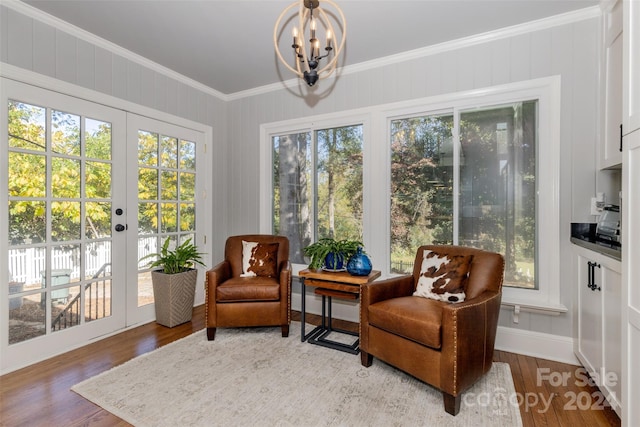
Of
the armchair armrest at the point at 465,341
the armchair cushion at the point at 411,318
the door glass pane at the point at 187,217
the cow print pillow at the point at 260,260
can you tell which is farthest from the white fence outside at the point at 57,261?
the armchair armrest at the point at 465,341

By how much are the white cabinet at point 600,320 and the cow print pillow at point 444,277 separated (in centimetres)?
69

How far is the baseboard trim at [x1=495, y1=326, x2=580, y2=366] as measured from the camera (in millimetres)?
2301

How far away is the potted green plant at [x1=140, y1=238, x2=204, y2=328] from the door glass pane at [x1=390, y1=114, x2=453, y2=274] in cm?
203

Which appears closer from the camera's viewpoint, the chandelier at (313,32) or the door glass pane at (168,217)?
the chandelier at (313,32)

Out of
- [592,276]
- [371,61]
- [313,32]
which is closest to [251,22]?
[313,32]

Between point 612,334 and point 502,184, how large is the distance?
4.20 ft

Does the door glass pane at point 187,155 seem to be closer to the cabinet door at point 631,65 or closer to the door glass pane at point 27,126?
the door glass pane at point 27,126

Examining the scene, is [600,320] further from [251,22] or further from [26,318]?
[26,318]

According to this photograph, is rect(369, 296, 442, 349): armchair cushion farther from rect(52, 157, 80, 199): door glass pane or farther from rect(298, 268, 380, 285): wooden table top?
rect(52, 157, 80, 199): door glass pane

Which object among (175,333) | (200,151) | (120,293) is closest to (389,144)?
(200,151)

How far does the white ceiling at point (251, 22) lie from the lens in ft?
7.25

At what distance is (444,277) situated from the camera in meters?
2.22

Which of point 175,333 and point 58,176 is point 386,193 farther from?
point 58,176

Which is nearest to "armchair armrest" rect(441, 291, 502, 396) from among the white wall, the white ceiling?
the white wall
